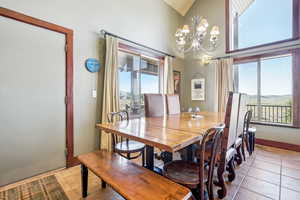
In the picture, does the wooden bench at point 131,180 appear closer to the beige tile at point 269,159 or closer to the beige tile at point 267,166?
the beige tile at point 267,166

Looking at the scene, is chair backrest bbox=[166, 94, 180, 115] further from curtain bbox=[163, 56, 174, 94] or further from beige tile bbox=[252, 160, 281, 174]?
beige tile bbox=[252, 160, 281, 174]

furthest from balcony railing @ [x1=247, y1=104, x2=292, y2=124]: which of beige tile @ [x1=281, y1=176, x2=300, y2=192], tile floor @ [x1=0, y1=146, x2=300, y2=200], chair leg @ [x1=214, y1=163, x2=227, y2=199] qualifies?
chair leg @ [x1=214, y1=163, x2=227, y2=199]

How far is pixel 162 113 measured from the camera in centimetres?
283

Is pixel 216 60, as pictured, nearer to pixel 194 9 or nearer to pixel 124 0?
pixel 194 9

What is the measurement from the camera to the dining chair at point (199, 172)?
118 centimetres

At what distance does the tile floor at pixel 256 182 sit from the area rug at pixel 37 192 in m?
0.08

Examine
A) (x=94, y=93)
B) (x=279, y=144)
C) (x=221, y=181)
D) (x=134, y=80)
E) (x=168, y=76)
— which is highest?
(x=168, y=76)

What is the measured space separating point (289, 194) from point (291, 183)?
1.06 feet

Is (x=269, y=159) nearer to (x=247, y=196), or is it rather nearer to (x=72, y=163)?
(x=247, y=196)

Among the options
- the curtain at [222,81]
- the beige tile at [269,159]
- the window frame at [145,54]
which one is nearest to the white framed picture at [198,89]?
the curtain at [222,81]

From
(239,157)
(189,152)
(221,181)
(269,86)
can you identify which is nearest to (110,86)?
(189,152)

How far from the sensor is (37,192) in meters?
1.72

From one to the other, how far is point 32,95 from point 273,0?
5.56 metres

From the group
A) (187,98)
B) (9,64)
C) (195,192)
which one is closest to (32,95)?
(9,64)
